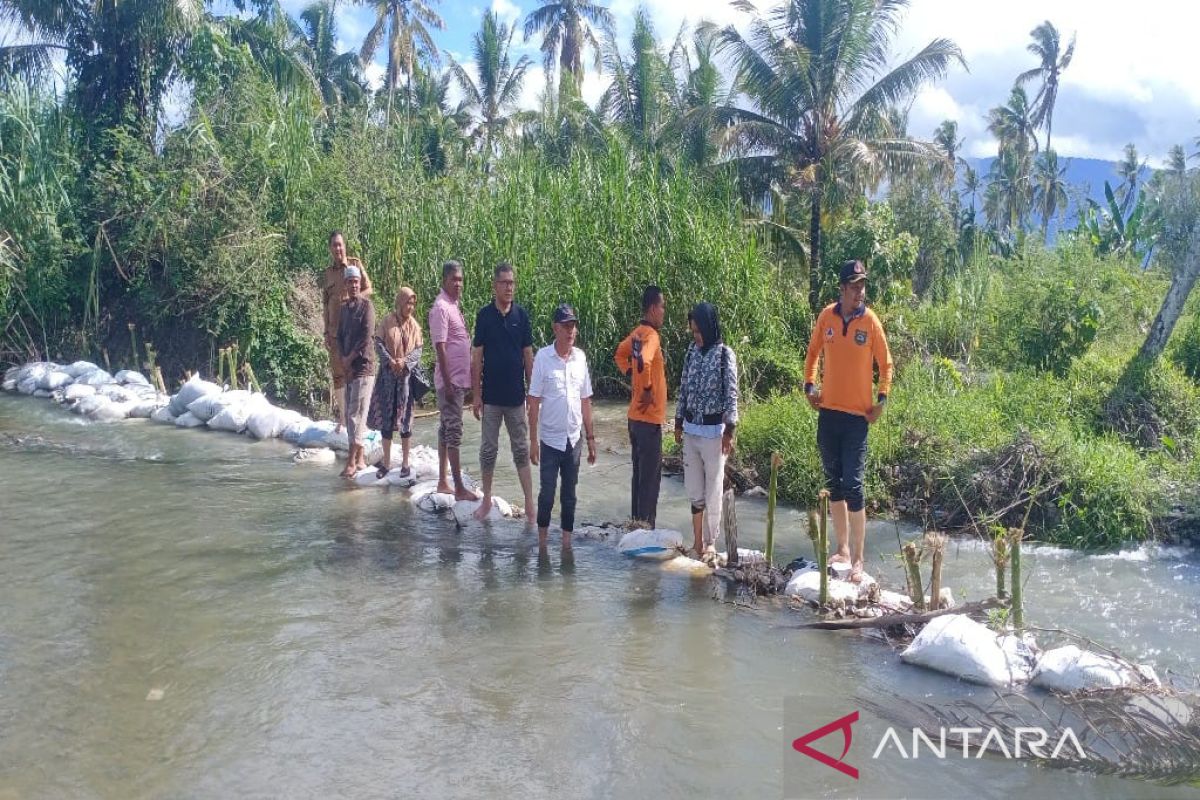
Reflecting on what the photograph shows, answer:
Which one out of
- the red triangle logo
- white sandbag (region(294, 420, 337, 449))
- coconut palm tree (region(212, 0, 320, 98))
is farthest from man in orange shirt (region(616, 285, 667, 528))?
coconut palm tree (region(212, 0, 320, 98))

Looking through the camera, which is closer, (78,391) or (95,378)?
(78,391)

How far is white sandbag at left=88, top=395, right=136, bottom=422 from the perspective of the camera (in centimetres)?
1216

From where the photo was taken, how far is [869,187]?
18.4 metres

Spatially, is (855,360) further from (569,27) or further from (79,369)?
(569,27)

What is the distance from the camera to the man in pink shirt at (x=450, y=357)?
765 centimetres

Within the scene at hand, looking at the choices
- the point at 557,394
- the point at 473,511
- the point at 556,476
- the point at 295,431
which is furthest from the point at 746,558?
the point at 295,431

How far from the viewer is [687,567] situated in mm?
6523

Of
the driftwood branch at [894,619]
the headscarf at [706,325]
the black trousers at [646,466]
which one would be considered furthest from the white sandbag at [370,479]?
the driftwood branch at [894,619]

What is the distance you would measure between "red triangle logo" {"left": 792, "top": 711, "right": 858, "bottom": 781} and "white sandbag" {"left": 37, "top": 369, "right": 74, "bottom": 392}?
12.8m

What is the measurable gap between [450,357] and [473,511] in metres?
1.23

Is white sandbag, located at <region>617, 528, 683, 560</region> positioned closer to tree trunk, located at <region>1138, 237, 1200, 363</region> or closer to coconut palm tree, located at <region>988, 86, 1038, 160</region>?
tree trunk, located at <region>1138, 237, 1200, 363</region>

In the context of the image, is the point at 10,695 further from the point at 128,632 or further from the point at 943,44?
the point at 943,44

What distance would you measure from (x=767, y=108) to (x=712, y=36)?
1817 millimetres

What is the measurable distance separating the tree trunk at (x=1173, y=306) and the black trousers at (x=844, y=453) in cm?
605
